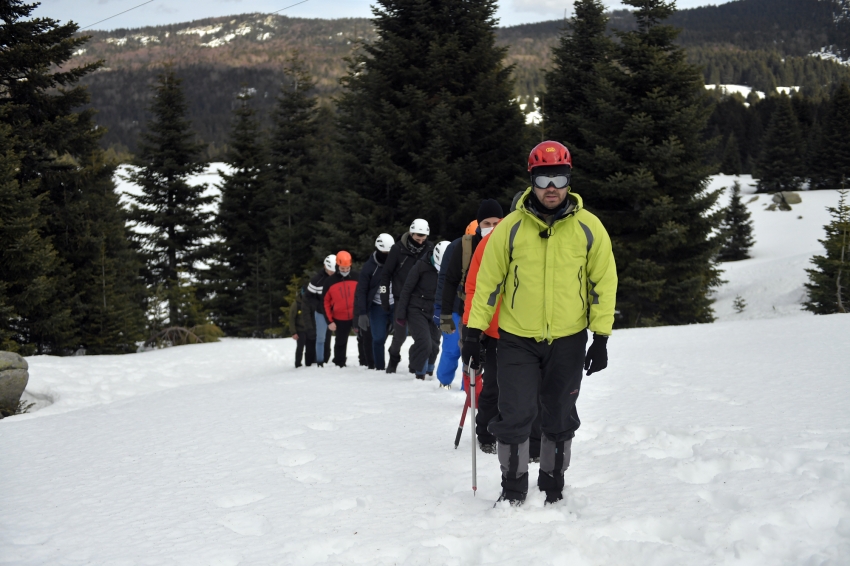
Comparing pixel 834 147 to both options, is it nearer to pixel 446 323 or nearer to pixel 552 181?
pixel 446 323

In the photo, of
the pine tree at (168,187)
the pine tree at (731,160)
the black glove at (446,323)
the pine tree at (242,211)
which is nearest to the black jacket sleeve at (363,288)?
the black glove at (446,323)

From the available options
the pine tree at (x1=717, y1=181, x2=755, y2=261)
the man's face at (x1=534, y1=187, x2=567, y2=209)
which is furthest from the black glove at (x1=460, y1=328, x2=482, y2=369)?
the pine tree at (x1=717, y1=181, x2=755, y2=261)

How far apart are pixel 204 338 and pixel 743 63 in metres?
173

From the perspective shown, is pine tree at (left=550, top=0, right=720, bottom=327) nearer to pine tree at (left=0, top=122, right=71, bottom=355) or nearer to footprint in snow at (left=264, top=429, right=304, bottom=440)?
footprint in snow at (left=264, top=429, right=304, bottom=440)

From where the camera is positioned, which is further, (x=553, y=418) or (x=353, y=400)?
(x=353, y=400)

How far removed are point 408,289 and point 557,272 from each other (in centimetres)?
546

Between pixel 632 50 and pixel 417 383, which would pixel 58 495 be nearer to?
pixel 417 383

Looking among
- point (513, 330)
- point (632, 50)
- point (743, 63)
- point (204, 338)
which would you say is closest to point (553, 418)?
point (513, 330)

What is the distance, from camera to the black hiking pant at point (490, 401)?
5258 millimetres

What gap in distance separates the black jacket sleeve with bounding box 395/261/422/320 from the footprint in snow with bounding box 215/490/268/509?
4.77m

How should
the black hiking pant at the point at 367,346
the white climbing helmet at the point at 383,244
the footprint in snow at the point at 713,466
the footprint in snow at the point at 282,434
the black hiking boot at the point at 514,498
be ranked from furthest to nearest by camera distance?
the black hiking pant at the point at 367,346
the white climbing helmet at the point at 383,244
the footprint in snow at the point at 282,434
the footprint in snow at the point at 713,466
the black hiking boot at the point at 514,498

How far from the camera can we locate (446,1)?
25.1 metres

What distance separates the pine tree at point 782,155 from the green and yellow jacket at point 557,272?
6857cm

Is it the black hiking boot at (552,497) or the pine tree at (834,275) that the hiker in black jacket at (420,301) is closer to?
the black hiking boot at (552,497)
